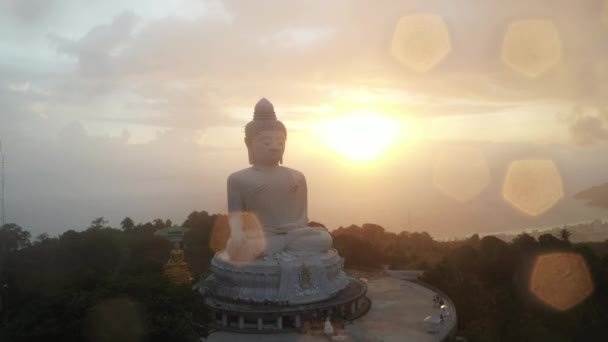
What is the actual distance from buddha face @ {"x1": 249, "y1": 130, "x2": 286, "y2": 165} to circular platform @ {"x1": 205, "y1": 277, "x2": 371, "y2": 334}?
4.91 meters

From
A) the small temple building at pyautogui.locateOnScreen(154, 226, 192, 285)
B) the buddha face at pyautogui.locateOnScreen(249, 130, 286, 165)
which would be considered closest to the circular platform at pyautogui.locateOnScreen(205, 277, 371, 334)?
the small temple building at pyautogui.locateOnScreen(154, 226, 192, 285)

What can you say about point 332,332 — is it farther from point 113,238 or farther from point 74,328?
point 113,238

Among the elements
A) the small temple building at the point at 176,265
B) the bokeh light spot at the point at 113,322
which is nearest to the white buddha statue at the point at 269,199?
the small temple building at the point at 176,265

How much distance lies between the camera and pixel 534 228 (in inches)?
2089

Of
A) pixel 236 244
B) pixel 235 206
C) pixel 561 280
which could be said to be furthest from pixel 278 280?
pixel 561 280

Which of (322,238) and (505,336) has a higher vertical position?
(322,238)

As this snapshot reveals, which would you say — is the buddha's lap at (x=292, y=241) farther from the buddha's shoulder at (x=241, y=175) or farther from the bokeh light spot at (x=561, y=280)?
the bokeh light spot at (x=561, y=280)

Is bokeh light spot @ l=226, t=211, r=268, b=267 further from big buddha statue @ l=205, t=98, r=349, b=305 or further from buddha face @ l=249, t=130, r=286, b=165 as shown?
buddha face @ l=249, t=130, r=286, b=165

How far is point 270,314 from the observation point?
49.0 ft

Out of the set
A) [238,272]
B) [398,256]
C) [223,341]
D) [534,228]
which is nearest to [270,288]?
[238,272]

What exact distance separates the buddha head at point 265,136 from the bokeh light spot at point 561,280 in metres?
9.84

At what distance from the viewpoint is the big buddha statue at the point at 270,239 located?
52.1 feet

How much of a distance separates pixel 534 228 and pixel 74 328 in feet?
169

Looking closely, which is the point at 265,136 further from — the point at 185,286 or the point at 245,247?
the point at 185,286
